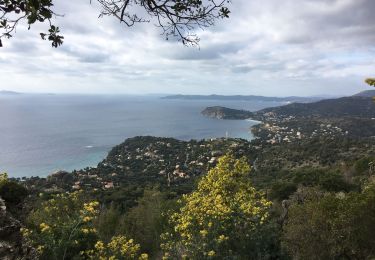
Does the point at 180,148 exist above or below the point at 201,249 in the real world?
below

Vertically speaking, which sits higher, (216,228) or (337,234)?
(216,228)

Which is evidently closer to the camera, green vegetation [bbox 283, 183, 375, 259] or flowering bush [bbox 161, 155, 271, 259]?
flowering bush [bbox 161, 155, 271, 259]

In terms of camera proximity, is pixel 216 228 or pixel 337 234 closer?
pixel 216 228

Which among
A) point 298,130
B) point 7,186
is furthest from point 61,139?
point 7,186

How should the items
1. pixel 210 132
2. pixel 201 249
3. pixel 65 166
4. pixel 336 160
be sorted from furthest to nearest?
pixel 210 132, pixel 65 166, pixel 336 160, pixel 201 249

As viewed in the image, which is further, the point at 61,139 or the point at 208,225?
the point at 61,139

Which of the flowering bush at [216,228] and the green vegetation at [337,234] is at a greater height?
the flowering bush at [216,228]

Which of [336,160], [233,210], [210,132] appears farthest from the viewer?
[210,132]

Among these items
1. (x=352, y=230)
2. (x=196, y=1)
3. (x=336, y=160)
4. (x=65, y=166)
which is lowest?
(x=65, y=166)

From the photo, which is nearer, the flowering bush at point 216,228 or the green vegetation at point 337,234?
the flowering bush at point 216,228

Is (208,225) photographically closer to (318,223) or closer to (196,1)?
(318,223)

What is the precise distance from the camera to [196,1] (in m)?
4.42

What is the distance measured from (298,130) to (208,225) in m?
165

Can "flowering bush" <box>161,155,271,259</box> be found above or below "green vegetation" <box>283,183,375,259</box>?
above
